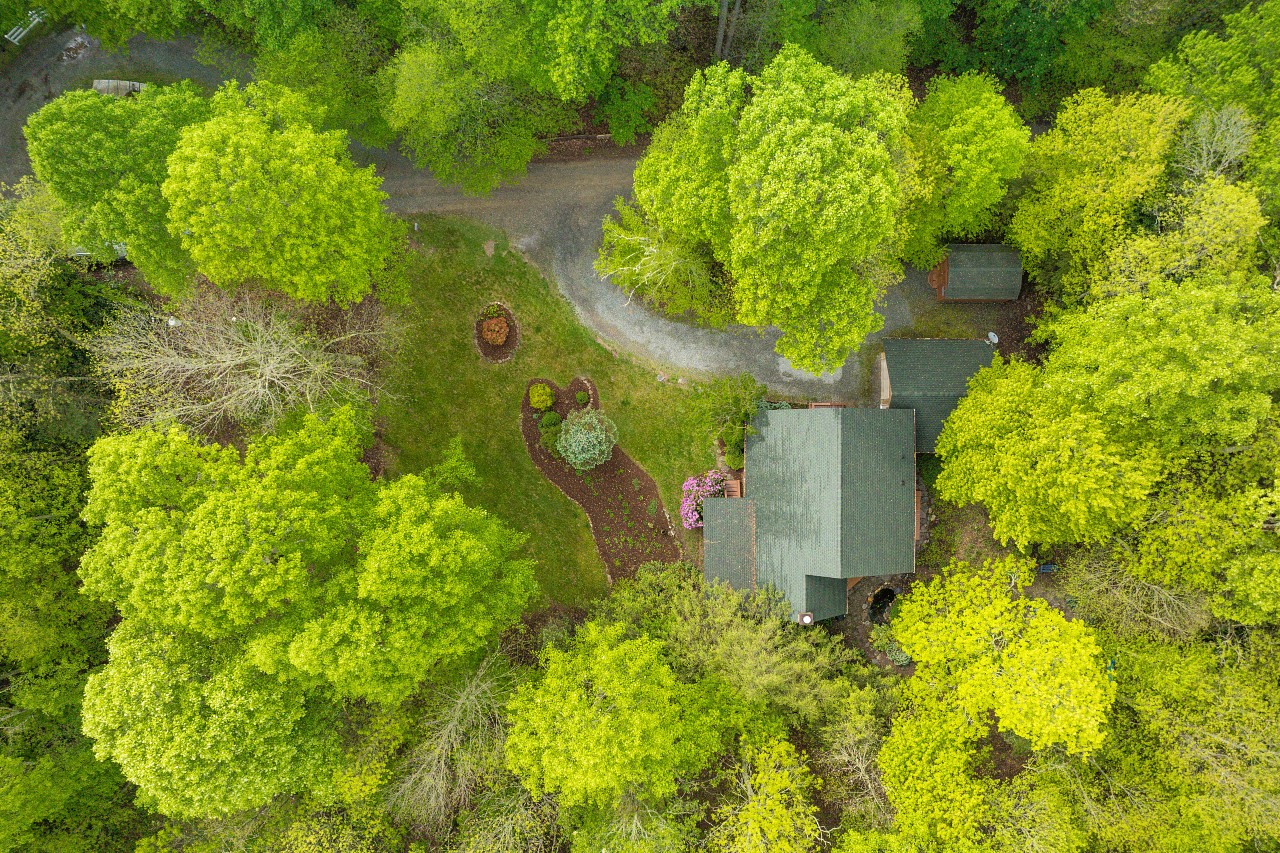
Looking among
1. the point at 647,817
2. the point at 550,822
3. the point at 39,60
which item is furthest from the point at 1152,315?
the point at 39,60

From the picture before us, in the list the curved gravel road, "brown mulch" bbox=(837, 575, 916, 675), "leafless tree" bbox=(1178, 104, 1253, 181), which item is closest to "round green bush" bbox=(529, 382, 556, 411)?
the curved gravel road

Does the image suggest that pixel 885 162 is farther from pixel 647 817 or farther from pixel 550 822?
pixel 550 822

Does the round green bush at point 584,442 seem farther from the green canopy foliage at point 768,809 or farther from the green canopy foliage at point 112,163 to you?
the green canopy foliage at point 112,163

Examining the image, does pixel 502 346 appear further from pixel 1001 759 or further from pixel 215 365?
pixel 1001 759

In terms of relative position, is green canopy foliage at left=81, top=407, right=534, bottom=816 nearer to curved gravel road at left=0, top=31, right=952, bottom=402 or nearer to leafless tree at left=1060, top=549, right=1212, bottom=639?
curved gravel road at left=0, top=31, right=952, bottom=402

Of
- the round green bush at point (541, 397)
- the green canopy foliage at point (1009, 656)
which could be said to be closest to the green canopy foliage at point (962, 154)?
the green canopy foliage at point (1009, 656)
